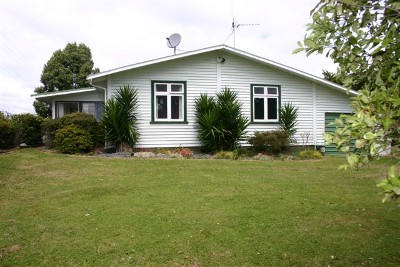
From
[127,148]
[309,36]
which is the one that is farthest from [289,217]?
[127,148]

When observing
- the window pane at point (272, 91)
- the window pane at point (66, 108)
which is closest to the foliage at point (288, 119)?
the window pane at point (272, 91)

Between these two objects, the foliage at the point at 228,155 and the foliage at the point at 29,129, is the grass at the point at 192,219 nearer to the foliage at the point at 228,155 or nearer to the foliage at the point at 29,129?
the foliage at the point at 228,155

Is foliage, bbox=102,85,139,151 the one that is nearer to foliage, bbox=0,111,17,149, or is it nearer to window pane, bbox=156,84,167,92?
window pane, bbox=156,84,167,92

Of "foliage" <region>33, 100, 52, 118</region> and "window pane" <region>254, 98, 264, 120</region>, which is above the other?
"foliage" <region>33, 100, 52, 118</region>

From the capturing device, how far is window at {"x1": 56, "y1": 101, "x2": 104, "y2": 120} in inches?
723

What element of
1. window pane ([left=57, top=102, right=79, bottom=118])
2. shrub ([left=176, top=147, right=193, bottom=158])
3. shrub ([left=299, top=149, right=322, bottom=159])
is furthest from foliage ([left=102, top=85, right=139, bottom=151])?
shrub ([left=299, top=149, right=322, bottom=159])

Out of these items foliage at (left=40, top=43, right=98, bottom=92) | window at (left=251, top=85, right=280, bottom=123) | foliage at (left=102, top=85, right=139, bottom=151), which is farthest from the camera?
foliage at (left=40, top=43, right=98, bottom=92)

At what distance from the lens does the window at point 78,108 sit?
60.2 ft

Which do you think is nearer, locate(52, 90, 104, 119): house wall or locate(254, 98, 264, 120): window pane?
locate(254, 98, 264, 120): window pane

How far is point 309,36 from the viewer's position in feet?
11.0

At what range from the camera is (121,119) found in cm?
1348

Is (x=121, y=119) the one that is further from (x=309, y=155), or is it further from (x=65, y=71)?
(x=65, y=71)

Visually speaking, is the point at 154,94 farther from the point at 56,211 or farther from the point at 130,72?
the point at 56,211

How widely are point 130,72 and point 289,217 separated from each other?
404 inches
